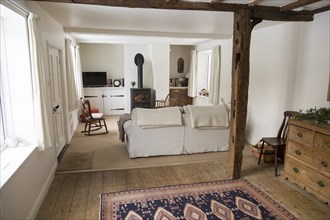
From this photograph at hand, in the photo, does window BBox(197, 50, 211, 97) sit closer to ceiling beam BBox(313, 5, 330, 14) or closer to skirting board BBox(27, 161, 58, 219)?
ceiling beam BBox(313, 5, 330, 14)

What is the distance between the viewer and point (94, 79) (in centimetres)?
748

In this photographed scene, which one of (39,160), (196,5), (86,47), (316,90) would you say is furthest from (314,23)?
(86,47)

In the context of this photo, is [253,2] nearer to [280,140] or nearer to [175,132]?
[280,140]

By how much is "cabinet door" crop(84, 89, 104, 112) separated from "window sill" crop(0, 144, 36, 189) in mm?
4977

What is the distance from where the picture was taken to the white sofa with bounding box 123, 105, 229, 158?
385cm

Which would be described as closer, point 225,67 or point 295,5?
point 295,5

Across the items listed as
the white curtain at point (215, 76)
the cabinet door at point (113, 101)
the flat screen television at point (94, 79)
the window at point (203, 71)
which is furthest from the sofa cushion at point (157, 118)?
the flat screen television at point (94, 79)

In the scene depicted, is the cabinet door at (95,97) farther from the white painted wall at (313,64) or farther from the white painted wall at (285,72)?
the white painted wall at (313,64)

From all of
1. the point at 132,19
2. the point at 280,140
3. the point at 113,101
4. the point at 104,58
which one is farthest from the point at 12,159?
the point at 104,58

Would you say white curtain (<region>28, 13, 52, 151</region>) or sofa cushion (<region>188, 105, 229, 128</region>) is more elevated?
white curtain (<region>28, 13, 52, 151</region>)

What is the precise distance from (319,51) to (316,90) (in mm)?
534

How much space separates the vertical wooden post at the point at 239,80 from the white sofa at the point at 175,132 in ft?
2.94

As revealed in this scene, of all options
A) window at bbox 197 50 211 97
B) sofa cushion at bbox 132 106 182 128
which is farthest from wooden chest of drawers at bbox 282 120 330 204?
window at bbox 197 50 211 97

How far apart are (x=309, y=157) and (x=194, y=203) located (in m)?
1.48
